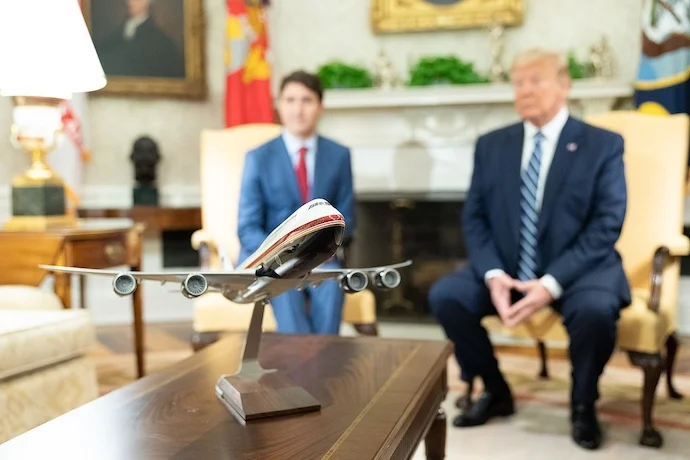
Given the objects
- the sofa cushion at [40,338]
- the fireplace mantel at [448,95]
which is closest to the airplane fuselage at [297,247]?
the sofa cushion at [40,338]

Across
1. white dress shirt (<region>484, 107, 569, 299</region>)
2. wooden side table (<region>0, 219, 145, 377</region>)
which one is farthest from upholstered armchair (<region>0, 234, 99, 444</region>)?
white dress shirt (<region>484, 107, 569, 299</region>)

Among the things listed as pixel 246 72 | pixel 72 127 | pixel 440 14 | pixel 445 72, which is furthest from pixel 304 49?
pixel 72 127

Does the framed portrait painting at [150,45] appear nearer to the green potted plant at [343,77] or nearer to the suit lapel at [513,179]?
the green potted plant at [343,77]

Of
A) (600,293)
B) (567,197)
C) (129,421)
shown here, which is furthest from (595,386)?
(129,421)

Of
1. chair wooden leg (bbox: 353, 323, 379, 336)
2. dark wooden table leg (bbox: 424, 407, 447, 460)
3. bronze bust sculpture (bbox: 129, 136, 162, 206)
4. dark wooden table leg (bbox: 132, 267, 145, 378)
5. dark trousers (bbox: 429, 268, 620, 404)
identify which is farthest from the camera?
bronze bust sculpture (bbox: 129, 136, 162, 206)

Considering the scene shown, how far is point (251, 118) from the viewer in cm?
462

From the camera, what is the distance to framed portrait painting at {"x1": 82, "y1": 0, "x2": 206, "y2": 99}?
4598 millimetres

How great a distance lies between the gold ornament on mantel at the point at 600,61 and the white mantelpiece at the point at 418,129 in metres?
0.19

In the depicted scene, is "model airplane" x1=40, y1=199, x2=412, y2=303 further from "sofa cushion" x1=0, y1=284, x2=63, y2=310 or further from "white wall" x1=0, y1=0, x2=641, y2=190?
"white wall" x1=0, y1=0, x2=641, y2=190

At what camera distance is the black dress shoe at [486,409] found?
8.57 feet

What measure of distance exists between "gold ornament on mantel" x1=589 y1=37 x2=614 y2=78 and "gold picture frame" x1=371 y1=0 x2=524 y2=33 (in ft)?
1.81

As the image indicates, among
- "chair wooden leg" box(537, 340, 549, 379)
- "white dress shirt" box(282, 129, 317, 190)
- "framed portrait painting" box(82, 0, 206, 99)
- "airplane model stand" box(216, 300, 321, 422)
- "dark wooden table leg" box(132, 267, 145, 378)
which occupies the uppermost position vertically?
"framed portrait painting" box(82, 0, 206, 99)

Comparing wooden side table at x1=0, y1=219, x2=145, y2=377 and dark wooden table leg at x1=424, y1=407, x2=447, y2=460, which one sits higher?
wooden side table at x1=0, y1=219, x2=145, y2=377

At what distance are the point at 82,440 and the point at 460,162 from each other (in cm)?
364
